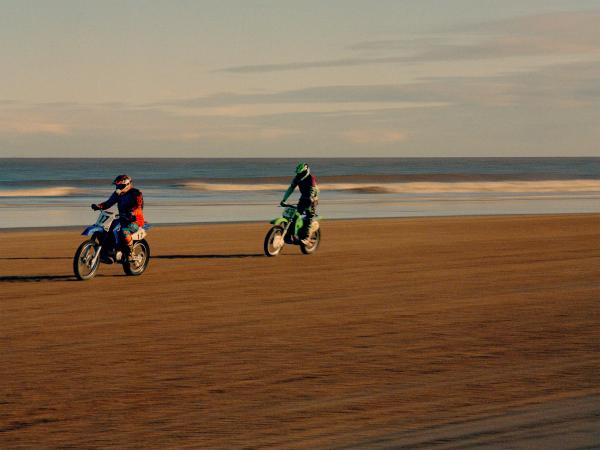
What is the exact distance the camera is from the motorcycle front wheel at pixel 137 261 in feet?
57.1

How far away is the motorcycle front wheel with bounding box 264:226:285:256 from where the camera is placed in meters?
20.9

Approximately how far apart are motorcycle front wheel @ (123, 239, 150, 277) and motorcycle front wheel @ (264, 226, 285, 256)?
3.57 m

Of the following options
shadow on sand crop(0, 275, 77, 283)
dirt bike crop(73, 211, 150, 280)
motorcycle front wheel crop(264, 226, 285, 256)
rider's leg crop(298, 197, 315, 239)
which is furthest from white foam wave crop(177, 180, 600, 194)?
shadow on sand crop(0, 275, 77, 283)

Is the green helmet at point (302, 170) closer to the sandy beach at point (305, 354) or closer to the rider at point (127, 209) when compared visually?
the sandy beach at point (305, 354)

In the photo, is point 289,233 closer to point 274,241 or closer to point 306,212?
point 274,241

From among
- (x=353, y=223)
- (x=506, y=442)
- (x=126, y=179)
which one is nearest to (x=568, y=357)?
(x=506, y=442)

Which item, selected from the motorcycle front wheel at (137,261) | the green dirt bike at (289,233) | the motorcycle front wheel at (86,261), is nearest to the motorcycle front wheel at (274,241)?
the green dirt bike at (289,233)

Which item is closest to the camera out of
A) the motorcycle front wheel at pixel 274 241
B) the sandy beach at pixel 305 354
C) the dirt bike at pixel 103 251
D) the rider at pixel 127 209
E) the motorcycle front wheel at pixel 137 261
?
the sandy beach at pixel 305 354

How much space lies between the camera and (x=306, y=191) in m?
21.0

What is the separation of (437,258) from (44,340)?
421 inches

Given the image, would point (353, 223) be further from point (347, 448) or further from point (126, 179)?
point (347, 448)

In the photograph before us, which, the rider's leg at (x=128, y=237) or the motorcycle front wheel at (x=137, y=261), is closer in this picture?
the rider's leg at (x=128, y=237)

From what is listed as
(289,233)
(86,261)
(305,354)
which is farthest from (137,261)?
(305,354)

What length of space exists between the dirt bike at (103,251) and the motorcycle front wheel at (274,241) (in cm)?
382
